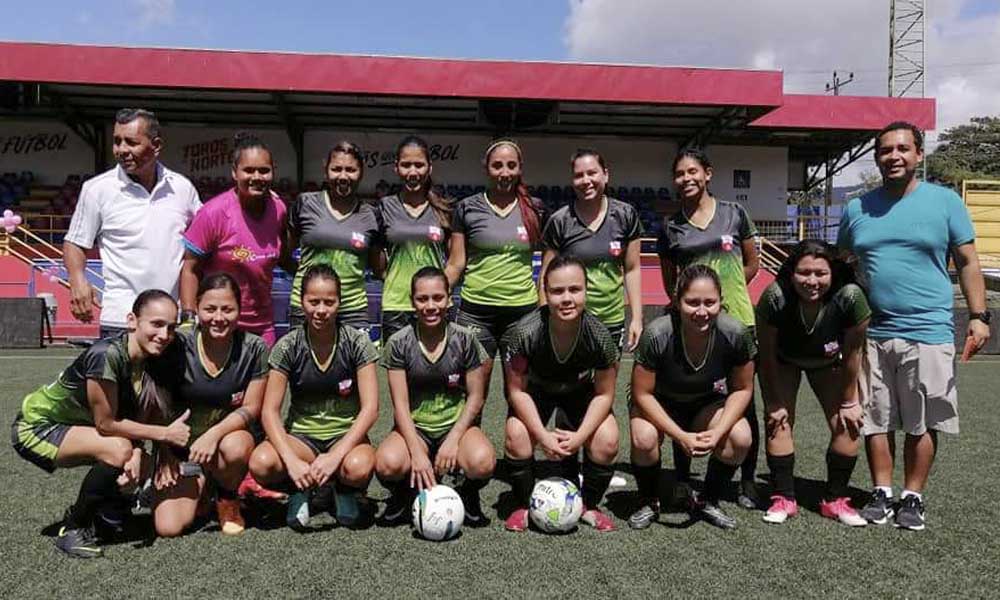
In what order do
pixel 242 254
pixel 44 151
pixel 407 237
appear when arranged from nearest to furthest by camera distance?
pixel 242 254, pixel 407 237, pixel 44 151

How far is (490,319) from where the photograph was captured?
4.02 m

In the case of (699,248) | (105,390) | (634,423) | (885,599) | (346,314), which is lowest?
(885,599)

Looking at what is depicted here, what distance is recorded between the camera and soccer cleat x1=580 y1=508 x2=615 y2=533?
11.2 ft

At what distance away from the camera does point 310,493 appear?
11.6 ft

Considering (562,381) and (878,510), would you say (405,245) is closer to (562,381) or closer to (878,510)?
(562,381)

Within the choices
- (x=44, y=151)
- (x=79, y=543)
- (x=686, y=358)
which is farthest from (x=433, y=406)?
(x=44, y=151)

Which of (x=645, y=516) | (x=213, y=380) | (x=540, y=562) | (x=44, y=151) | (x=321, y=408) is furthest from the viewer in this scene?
(x=44, y=151)

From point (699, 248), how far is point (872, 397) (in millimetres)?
1107

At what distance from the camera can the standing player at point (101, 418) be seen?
10.1 feet

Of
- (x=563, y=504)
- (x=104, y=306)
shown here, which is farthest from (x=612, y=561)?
(x=104, y=306)

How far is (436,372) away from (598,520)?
1029 millimetres

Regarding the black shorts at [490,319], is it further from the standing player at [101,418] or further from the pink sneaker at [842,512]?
the pink sneaker at [842,512]

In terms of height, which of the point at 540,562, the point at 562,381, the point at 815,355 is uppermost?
the point at 815,355

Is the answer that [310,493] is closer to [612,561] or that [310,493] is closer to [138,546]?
[138,546]
